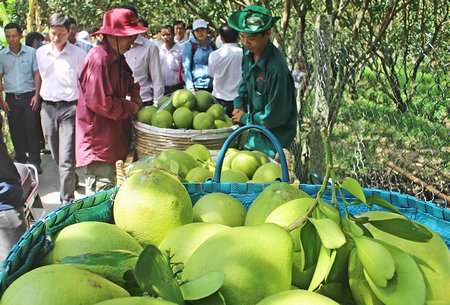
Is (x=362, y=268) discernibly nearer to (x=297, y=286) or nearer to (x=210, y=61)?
(x=297, y=286)

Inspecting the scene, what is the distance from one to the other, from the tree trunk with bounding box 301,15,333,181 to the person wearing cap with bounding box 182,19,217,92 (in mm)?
2324

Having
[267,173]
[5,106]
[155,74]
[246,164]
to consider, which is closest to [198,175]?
[267,173]

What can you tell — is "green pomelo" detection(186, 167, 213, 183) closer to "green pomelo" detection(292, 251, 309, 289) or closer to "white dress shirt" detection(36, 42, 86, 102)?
"green pomelo" detection(292, 251, 309, 289)

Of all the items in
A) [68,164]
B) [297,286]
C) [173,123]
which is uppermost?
[297,286]

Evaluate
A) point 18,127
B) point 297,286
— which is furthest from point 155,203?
point 18,127

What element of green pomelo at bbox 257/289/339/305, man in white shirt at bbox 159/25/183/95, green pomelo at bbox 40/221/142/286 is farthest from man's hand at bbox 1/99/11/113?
green pomelo at bbox 257/289/339/305

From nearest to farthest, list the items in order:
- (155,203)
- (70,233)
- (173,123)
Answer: (70,233) < (155,203) < (173,123)

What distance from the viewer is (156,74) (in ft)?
20.6

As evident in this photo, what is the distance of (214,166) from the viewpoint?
3117 mm

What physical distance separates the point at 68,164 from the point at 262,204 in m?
4.56

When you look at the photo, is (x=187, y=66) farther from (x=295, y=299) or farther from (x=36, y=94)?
(x=295, y=299)

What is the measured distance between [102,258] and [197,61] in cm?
644

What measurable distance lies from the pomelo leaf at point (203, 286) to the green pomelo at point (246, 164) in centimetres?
213

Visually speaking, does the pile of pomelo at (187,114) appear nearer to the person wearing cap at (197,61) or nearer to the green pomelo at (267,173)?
the green pomelo at (267,173)
